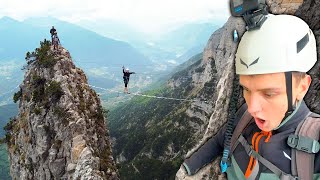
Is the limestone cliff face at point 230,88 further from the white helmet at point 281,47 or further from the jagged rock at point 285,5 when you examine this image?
the white helmet at point 281,47

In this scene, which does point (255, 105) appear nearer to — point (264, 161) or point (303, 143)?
point (303, 143)

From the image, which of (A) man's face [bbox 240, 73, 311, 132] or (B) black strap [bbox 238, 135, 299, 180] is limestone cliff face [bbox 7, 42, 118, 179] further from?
(A) man's face [bbox 240, 73, 311, 132]

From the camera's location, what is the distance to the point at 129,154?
12606cm

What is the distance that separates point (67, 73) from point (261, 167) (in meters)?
35.8

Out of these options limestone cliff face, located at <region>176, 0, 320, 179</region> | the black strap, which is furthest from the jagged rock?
the black strap

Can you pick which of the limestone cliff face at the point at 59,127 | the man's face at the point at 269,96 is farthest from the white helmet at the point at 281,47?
the limestone cliff face at the point at 59,127

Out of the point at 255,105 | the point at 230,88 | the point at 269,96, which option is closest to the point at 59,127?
the point at 230,88

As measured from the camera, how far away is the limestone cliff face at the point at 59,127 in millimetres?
31098

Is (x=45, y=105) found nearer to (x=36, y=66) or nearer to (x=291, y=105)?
(x=36, y=66)

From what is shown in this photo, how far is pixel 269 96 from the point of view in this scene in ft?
11.8

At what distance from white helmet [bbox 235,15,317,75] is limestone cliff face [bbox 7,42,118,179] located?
26421mm

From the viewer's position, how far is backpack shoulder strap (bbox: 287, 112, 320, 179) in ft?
11.2

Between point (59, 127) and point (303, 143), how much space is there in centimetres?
3286

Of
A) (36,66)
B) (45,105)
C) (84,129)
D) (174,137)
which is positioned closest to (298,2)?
(84,129)
